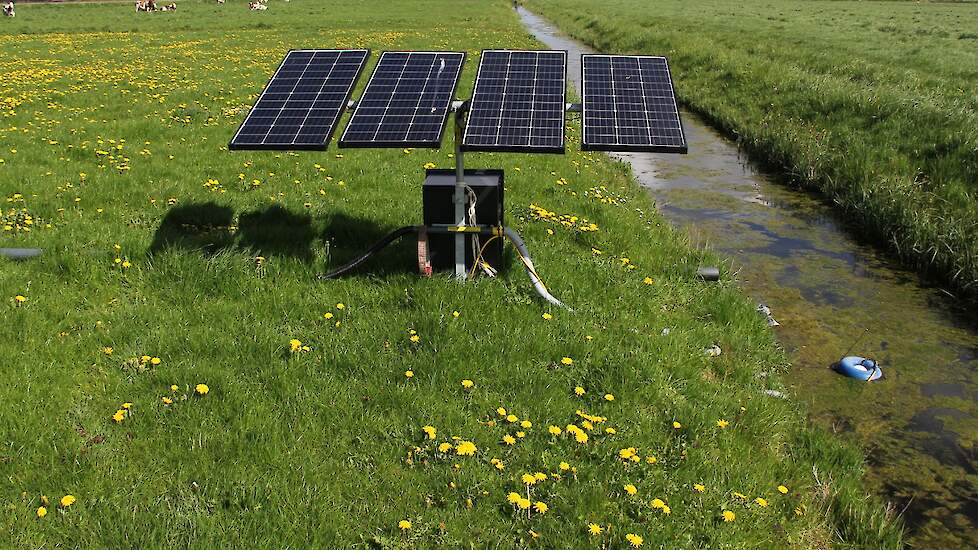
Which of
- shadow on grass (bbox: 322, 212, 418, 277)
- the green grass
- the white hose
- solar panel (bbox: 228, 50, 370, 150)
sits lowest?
the green grass

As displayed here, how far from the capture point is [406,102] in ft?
26.9

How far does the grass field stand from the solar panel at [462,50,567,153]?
5.40 ft

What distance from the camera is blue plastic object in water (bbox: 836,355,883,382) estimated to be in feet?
24.6

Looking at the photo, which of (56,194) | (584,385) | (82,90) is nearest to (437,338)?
(584,385)

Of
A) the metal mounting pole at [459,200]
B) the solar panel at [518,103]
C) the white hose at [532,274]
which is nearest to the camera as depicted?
the solar panel at [518,103]

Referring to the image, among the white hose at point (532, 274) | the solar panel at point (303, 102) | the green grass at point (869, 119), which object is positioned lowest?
the green grass at point (869, 119)

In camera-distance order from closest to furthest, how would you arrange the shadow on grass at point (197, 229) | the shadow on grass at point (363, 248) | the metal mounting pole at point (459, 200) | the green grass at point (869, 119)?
1. the metal mounting pole at point (459, 200)
2. the shadow on grass at point (363, 248)
3. the shadow on grass at point (197, 229)
4. the green grass at point (869, 119)

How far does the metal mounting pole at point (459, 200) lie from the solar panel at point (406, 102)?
187mm

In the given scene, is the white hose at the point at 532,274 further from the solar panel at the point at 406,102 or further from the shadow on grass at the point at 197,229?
the shadow on grass at the point at 197,229

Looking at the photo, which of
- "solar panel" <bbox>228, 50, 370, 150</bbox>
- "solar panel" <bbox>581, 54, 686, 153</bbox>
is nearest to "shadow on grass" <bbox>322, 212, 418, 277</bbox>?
"solar panel" <bbox>228, 50, 370, 150</bbox>

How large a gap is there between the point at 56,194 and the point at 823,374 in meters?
10.9

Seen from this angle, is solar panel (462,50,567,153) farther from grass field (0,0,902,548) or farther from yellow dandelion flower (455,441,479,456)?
yellow dandelion flower (455,441,479,456)

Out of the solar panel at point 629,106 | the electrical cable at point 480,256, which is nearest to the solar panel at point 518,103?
the solar panel at point 629,106

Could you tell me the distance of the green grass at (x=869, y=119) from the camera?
1129 centimetres
